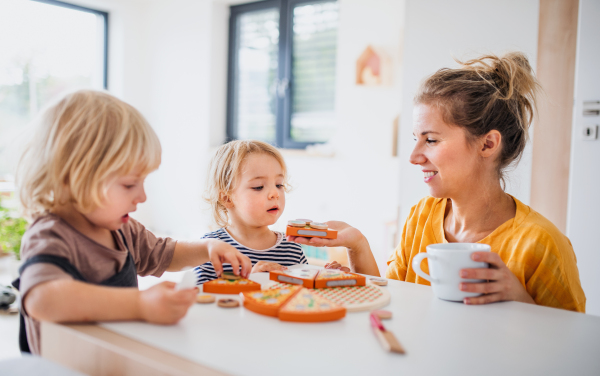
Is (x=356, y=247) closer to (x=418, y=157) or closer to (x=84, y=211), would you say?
(x=418, y=157)

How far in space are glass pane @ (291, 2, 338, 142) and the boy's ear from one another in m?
2.55

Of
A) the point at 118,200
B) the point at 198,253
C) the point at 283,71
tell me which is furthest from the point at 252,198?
the point at 283,71

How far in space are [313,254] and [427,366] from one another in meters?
2.92

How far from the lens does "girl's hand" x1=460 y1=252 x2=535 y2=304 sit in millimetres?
791

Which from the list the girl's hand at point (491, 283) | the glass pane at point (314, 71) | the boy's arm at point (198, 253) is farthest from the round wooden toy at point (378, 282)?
the glass pane at point (314, 71)

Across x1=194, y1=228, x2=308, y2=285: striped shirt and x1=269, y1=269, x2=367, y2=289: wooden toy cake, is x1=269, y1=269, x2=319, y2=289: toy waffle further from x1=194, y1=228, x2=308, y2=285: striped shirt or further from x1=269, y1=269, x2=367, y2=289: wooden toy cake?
x1=194, y1=228, x2=308, y2=285: striped shirt

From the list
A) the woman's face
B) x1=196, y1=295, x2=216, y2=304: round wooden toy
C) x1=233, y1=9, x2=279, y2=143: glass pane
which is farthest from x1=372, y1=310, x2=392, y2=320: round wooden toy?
x1=233, y1=9, x2=279, y2=143: glass pane

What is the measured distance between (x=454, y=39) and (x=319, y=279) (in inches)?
64.1

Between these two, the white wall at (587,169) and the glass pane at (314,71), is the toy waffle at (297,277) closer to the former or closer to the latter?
the white wall at (587,169)

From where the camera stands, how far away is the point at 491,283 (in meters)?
0.81

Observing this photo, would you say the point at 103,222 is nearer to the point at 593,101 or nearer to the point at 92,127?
the point at 92,127

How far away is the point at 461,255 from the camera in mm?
799

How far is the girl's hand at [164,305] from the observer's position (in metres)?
0.63

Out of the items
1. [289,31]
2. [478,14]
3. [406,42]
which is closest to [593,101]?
[478,14]
